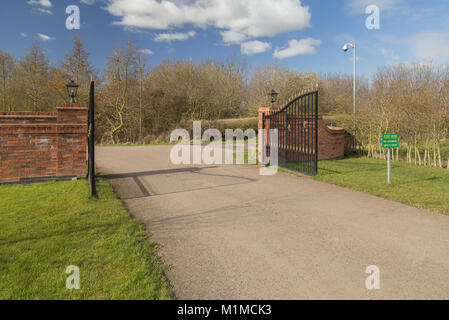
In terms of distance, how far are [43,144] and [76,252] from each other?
5.04m

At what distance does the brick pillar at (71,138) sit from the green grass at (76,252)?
2077 mm

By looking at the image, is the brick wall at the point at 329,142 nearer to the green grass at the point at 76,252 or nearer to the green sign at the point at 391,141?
the green sign at the point at 391,141

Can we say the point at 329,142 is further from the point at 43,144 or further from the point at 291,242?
the point at 43,144

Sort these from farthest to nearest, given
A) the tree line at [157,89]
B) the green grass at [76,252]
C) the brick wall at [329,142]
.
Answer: the tree line at [157,89] < the brick wall at [329,142] < the green grass at [76,252]

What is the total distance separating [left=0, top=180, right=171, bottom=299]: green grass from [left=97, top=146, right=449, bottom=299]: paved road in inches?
11.7

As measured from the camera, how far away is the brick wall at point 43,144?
6645mm

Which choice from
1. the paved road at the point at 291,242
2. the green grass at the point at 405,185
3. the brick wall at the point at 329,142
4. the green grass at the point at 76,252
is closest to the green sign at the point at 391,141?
the green grass at the point at 405,185

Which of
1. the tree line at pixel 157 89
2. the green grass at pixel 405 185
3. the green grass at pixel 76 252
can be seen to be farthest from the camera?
the tree line at pixel 157 89

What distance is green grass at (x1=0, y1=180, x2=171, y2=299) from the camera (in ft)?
7.78

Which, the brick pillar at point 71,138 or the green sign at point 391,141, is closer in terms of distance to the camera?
the green sign at point 391,141

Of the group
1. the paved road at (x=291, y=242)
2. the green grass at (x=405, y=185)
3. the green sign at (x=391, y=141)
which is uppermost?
the green sign at (x=391, y=141)
